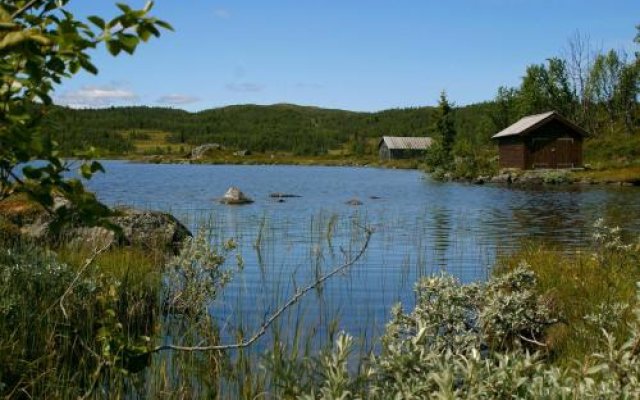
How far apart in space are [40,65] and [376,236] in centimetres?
2059

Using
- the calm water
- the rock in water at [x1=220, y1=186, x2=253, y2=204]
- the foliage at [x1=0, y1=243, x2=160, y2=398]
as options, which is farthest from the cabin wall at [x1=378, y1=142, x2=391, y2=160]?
the foliage at [x1=0, y1=243, x2=160, y2=398]

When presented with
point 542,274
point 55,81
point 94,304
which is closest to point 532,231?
point 542,274

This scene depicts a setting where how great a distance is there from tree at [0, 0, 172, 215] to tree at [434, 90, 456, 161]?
251ft

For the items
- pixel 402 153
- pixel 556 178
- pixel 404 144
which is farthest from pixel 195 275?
pixel 402 153

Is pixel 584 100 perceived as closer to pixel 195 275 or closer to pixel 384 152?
pixel 384 152

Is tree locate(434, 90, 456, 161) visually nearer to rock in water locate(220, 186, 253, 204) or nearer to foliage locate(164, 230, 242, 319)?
rock in water locate(220, 186, 253, 204)

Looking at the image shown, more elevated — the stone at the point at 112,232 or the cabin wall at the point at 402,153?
the cabin wall at the point at 402,153

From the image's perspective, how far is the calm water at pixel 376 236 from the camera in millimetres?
A: 12633

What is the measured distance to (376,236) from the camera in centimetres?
2356

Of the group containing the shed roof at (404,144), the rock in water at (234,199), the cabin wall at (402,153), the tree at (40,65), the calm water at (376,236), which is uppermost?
the shed roof at (404,144)

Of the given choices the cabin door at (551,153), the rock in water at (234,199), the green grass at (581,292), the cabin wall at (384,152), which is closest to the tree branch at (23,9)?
the green grass at (581,292)

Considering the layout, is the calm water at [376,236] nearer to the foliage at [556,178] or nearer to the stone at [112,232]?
the stone at [112,232]

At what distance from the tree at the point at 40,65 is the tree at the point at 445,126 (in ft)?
251

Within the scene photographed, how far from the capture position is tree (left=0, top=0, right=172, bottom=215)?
3.05 metres
